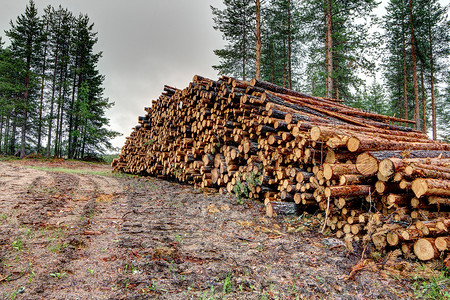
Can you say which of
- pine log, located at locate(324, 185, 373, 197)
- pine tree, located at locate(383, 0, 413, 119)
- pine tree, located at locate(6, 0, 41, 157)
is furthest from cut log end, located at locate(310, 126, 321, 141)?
pine tree, located at locate(6, 0, 41, 157)

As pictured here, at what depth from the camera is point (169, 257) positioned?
2615 mm

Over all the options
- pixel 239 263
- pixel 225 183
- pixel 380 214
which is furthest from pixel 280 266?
pixel 225 183

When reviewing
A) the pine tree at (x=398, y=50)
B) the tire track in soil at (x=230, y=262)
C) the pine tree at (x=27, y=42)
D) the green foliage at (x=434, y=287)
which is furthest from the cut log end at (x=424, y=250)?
the pine tree at (x=27, y=42)

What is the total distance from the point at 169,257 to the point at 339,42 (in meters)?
13.5

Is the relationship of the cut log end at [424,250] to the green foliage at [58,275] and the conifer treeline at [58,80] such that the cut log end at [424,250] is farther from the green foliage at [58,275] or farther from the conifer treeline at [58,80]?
the conifer treeline at [58,80]

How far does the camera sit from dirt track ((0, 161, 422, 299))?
6.68 feet

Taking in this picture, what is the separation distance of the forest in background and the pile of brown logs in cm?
633

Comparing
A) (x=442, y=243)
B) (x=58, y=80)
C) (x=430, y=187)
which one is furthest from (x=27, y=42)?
(x=442, y=243)

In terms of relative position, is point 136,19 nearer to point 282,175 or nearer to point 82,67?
point 82,67

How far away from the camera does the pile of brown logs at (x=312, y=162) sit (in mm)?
3045

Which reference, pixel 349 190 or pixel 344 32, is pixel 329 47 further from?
pixel 349 190

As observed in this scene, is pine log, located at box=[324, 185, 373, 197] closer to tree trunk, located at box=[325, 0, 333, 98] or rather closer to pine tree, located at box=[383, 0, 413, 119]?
tree trunk, located at box=[325, 0, 333, 98]

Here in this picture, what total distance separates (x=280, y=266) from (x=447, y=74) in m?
25.5

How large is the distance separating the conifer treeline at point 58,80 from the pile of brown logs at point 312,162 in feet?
55.6
